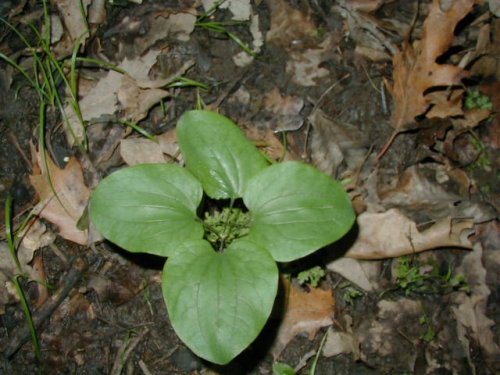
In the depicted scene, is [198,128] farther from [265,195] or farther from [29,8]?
[29,8]

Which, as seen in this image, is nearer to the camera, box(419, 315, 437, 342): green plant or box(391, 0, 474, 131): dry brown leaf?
box(419, 315, 437, 342): green plant

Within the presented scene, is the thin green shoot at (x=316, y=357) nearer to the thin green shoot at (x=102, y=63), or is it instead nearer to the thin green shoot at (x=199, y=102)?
the thin green shoot at (x=199, y=102)

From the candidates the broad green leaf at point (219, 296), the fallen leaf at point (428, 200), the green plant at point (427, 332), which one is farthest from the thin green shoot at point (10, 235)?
the green plant at point (427, 332)

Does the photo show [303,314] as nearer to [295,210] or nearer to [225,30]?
[295,210]

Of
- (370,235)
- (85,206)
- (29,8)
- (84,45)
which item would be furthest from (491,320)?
(29,8)

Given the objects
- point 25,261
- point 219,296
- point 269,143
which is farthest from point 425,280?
point 25,261

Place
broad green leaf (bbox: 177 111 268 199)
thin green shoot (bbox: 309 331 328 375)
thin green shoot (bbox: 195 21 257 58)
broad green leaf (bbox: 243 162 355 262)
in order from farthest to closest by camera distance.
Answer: thin green shoot (bbox: 195 21 257 58) < thin green shoot (bbox: 309 331 328 375) < broad green leaf (bbox: 177 111 268 199) < broad green leaf (bbox: 243 162 355 262)

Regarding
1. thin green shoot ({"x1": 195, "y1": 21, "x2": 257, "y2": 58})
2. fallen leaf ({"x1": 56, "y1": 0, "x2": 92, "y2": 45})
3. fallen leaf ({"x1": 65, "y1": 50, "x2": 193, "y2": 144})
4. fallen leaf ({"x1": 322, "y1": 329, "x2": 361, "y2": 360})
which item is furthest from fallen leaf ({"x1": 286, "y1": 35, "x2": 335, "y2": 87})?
fallen leaf ({"x1": 322, "y1": 329, "x2": 361, "y2": 360})

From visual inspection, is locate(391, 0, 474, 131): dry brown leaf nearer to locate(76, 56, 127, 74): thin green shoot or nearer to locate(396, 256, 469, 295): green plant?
locate(396, 256, 469, 295): green plant
